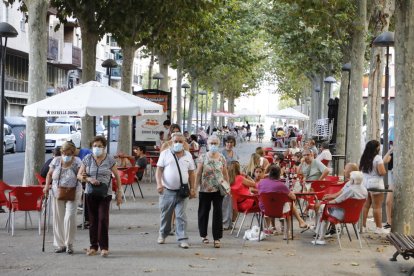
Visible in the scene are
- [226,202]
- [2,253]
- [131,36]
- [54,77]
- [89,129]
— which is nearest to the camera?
[2,253]

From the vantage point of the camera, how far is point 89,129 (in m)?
21.8

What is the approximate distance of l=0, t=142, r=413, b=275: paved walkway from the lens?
404 inches

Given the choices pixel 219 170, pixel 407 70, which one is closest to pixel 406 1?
pixel 407 70

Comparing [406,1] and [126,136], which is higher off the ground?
[406,1]

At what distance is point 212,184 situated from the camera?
12.4 meters

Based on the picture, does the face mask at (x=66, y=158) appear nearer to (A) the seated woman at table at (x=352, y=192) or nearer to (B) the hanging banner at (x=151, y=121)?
(A) the seated woman at table at (x=352, y=192)

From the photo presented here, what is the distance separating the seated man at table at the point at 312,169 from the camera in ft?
53.6

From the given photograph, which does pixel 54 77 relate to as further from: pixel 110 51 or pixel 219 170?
pixel 219 170

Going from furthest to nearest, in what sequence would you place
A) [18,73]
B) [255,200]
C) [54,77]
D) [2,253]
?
[54,77]
[18,73]
[255,200]
[2,253]

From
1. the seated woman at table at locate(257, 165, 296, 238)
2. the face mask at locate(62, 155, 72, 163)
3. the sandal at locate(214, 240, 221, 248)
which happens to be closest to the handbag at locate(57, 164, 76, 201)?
the face mask at locate(62, 155, 72, 163)

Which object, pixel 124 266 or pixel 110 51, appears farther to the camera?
pixel 110 51

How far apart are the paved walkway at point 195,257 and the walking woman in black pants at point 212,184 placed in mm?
278

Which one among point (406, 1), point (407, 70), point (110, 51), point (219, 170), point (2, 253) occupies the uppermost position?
point (110, 51)

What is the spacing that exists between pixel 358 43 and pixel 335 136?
29.8 feet
